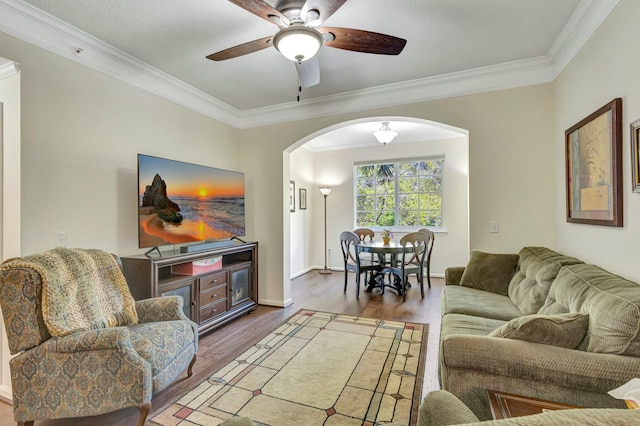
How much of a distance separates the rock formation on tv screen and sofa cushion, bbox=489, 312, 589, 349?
2.83 m

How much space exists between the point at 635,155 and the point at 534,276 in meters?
1.04

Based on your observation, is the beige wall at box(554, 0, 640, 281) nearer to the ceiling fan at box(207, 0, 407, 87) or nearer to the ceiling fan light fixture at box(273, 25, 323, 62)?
the ceiling fan at box(207, 0, 407, 87)

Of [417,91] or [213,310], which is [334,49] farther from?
[213,310]

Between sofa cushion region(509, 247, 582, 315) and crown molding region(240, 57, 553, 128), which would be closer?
sofa cushion region(509, 247, 582, 315)

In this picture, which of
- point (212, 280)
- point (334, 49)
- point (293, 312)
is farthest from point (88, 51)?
point (293, 312)

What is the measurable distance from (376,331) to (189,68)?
323cm

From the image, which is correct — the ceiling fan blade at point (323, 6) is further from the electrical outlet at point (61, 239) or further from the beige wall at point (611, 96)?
the electrical outlet at point (61, 239)

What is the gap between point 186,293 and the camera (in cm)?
292

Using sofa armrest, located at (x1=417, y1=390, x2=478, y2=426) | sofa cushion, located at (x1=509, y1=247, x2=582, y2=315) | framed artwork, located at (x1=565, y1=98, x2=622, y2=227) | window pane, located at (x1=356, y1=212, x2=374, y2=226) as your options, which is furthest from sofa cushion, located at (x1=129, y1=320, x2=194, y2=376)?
window pane, located at (x1=356, y1=212, x2=374, y2=226)

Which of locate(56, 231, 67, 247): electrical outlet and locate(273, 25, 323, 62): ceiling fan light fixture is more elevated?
locate(273, 25, 323, 62): ceiling fan light fixture

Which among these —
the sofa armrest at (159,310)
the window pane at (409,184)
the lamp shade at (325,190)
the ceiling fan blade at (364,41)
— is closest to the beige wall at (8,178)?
the sofa armrest at (159,310)

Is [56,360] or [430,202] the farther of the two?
[430,202]

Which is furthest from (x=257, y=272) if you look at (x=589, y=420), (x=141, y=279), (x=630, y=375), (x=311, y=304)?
(x=589, y=420)

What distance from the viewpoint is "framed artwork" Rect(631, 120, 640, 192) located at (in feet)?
5.37
